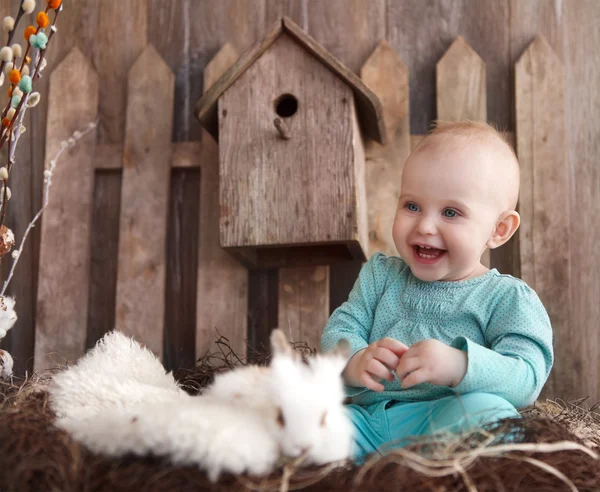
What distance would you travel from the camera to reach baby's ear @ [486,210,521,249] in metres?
1.65

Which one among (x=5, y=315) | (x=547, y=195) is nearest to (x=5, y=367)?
(x=5, y=315)

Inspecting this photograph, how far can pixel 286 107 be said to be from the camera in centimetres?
213

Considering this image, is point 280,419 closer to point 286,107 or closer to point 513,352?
point 513,352

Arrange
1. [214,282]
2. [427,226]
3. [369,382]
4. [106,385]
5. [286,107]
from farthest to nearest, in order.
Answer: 1. [214,282]
2. [286,107]
3. [427,226]
4. [369,382]
5. [106,385]

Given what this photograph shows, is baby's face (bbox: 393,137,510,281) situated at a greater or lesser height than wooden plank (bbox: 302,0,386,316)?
lesser

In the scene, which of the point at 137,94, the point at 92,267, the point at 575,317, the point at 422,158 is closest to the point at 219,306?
the point at 92,267

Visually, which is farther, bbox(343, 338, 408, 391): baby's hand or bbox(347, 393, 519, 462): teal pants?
bbox(343, 338, 408, 391): baby's hand

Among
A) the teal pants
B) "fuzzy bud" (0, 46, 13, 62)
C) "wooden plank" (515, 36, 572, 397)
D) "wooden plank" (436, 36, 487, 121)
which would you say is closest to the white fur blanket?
the teal pants

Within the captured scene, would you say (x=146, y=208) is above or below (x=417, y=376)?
above

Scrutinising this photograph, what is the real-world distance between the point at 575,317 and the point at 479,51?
3.32 feet

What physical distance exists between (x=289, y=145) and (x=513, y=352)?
93 cm

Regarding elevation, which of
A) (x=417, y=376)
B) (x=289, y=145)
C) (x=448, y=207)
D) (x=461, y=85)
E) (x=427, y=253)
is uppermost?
(x=461, y=85)

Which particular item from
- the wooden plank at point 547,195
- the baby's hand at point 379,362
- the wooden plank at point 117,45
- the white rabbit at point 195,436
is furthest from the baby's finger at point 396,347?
the wooden plank at point 117,45

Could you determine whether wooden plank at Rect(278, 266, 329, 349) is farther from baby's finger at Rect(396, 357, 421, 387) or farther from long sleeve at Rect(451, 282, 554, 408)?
baby's finger at Rect(396, 357, 421, 387)
